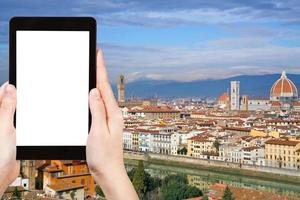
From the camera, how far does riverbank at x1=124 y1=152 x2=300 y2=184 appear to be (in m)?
10.6

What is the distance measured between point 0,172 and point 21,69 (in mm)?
68

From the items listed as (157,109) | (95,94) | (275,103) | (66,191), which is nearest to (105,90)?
(95,94)

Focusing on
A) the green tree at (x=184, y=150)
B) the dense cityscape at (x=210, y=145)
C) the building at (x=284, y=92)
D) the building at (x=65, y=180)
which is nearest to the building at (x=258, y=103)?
the dense cityscape at (x=210, y=145)

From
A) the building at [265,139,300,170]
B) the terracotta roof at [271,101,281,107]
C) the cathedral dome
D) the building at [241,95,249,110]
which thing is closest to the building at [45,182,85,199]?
the building at [265,139,300,170]

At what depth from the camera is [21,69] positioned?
1.12 ft

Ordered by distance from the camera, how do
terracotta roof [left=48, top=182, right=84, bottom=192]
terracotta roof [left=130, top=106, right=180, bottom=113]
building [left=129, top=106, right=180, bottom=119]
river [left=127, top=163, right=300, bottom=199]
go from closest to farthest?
terracotta roof [left=48, top=182, right=84, bottom=192]
river [left=127, top=163, right=300, bottom=199]
building [left=129, top=106, right=180, bottom=119]
terracotta roof [left=130, top=106, right=180, bottom=113]

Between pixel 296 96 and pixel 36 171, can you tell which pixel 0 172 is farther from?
pixel 296 96

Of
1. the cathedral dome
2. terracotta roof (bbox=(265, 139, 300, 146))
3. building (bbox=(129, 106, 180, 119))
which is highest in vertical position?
the cathedral dome

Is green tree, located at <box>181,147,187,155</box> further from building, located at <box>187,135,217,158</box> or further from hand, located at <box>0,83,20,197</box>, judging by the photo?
hand, located at <box>0,83,20,197</box>

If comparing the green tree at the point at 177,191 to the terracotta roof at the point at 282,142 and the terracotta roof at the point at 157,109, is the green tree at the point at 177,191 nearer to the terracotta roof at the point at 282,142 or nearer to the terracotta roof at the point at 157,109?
A: the terracotta roof at the point at 282,142

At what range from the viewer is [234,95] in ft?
50.9

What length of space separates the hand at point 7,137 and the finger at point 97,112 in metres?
0.04

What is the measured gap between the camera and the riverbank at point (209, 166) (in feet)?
34.7

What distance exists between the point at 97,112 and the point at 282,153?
11179mm
